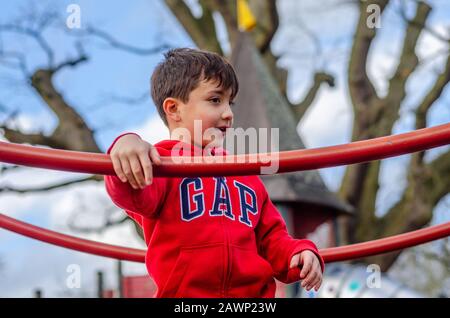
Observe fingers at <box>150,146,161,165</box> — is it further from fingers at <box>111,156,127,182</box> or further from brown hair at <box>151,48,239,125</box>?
brown hair at <box>151,48,239,125</box>

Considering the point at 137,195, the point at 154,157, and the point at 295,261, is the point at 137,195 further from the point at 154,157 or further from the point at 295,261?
the point at 295,261

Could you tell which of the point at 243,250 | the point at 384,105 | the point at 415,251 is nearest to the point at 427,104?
the point at 384,105

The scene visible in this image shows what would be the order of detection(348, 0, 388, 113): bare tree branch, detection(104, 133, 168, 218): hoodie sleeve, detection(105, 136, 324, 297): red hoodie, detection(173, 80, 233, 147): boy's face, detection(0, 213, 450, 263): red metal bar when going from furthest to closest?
1. detection(348, 0, 388, 113): bare tree branch
2. detection(0, 213, 450, 263): red metal bar
3. detection(173, 80, 233, 147): boy's face
4. detection(105, 136, 324, 297): red hoodie
5. detection(104, 133, 168, 218): hoodie sleeve

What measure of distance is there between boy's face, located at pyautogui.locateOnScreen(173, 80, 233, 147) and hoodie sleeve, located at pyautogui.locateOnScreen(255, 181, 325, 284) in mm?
219

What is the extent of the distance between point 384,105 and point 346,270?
2.41 metres

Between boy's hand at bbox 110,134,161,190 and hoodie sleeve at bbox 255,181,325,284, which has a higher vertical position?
boy's hand at bbox 110,134,161,190

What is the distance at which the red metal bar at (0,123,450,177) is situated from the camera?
4.59ft

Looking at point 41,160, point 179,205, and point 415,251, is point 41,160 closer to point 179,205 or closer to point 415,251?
point 179,205

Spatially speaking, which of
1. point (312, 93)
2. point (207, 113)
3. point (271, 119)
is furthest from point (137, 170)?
point (312, 93)

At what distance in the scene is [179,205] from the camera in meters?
1.71

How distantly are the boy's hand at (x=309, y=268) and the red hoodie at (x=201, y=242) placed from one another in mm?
22

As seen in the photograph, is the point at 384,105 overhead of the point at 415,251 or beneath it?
overhead

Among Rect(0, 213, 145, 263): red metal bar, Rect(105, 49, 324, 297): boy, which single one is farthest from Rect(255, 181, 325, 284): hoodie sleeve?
Rect(0, 213, 145, 263): red metal bar

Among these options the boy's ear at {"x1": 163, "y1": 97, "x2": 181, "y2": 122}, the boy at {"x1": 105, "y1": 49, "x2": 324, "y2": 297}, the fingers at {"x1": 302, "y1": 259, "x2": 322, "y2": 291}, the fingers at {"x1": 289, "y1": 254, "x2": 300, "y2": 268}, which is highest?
the boy's ear at {"x1": 163, "y1": 97, "x2": 181, "y2": 122}
